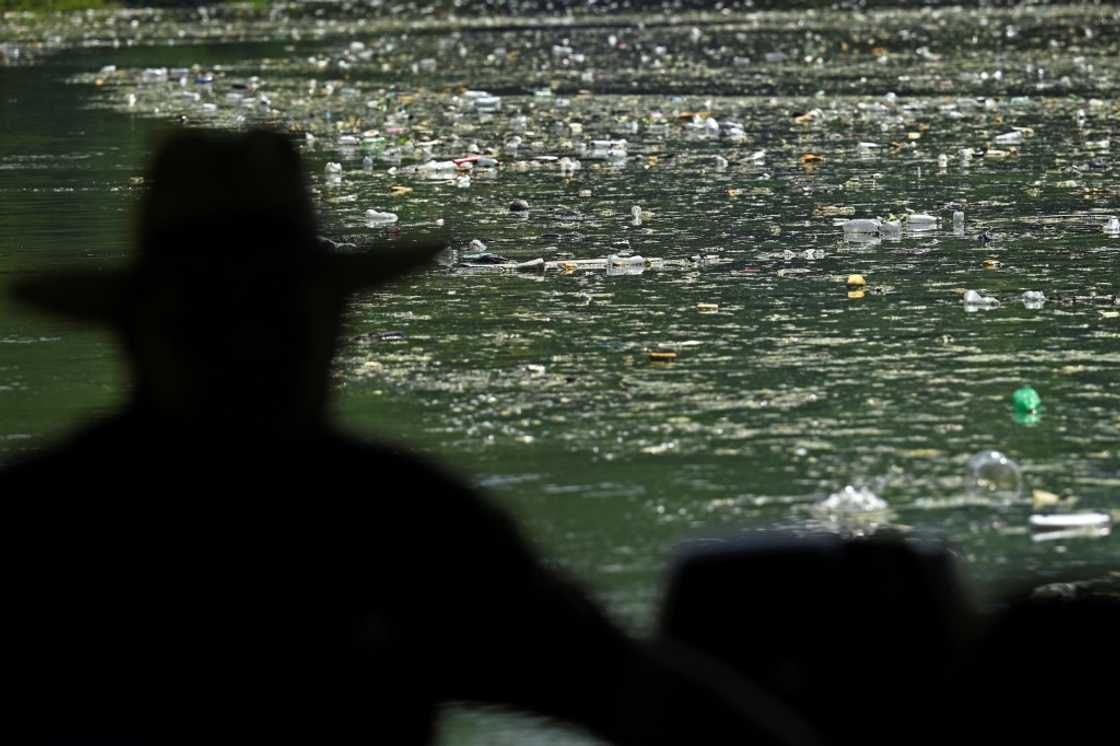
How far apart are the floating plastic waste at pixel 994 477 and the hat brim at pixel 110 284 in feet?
11.8

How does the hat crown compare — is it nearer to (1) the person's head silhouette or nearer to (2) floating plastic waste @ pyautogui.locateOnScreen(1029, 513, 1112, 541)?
(1) the person's head silhouette

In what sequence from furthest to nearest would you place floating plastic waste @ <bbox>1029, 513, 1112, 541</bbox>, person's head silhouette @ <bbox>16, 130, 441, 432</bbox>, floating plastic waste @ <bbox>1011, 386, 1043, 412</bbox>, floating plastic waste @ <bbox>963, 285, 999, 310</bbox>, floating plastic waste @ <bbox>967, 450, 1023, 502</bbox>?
floating plastic waste @ <bbox>963, 285, 999, 310</bbox> < floating plastic waste @ <bbox>1011, 386, 1043, 412</bbox> < floating plastic waste @ <bbox>967, 450, 1023, 502</bbox> < floating plastic waste @ <bbox>1029, 513, 1112, 541</bbox> < person's head silhouette @ <bbox>16, 130, 441, 432</bbox>

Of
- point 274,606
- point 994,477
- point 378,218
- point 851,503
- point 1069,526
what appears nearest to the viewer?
point 274,606

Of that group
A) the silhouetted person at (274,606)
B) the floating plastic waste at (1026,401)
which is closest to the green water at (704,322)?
the floating plastic waste at (1026,401)

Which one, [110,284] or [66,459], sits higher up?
[110,284]

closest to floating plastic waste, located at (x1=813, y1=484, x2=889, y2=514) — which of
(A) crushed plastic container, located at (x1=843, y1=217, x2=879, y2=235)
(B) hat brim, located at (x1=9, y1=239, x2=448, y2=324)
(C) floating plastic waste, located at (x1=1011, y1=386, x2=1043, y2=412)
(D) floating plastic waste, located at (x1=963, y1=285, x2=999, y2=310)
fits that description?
(C) floating plastic waste, located at (x1=1011, y1=386, x2=1043, y2=412)

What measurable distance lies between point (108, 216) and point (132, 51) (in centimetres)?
2085

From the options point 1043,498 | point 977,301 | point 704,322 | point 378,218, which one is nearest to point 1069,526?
point 1043,498

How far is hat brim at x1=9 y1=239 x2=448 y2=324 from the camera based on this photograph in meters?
2.05

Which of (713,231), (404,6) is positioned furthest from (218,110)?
(404,6)

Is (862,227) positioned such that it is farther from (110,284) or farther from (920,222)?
(110,284)

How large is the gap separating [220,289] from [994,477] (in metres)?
3.88

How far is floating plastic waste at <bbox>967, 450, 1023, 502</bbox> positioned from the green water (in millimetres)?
53

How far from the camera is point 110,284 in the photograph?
6.72 feet
